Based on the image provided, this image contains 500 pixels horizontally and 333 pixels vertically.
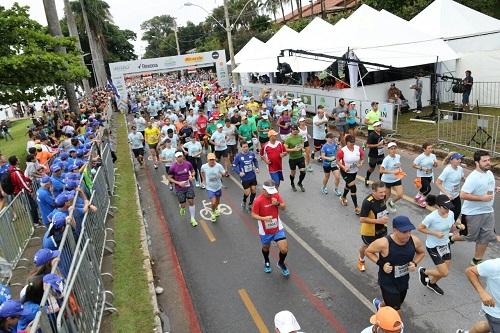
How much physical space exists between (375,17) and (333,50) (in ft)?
8.29

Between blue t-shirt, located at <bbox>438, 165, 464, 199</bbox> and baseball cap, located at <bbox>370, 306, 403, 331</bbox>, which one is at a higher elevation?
baseball cap, located at <bbox>370, 306, 403, 331</bbox>

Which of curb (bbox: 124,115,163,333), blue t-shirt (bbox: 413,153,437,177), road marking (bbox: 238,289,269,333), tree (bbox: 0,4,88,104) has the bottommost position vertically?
road marking (bbox: 238,289,269,333)

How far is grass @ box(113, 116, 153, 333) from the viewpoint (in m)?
6.48

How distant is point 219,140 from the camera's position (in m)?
13.6

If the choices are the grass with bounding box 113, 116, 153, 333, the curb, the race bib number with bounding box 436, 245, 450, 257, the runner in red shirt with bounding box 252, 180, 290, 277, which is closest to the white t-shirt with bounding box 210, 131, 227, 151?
the grass with bounding box 113, 116, 153, 333

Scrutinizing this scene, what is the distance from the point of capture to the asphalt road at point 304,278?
6238mm

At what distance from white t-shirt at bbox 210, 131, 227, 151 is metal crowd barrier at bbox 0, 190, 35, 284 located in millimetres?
5588

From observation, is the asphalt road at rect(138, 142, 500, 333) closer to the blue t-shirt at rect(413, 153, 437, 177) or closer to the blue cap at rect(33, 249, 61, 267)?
the blue t-shirt at rect(413, 153, 437, 177)

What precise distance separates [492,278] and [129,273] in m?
5.94

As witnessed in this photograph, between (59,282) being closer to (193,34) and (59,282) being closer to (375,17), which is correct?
(375,17)

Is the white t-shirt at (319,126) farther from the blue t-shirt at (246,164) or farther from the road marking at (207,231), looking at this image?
the road marking at (207,231)

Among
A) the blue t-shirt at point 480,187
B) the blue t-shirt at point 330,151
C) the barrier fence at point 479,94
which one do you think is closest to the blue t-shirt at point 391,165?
the blue t-shirt at point 330,151

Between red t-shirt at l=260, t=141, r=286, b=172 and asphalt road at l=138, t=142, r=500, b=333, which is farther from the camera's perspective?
red t-shirt at l=260, t=141, r=286, b=172

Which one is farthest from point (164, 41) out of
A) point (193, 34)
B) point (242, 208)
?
point (242, 208)
